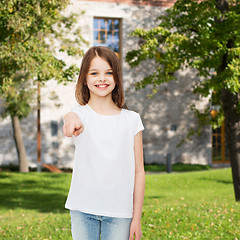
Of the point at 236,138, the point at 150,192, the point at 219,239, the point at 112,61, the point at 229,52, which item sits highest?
the point at 229,52

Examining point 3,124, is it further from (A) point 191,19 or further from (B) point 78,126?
(B) point 78,126

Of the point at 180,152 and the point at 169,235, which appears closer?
the point at 169,235

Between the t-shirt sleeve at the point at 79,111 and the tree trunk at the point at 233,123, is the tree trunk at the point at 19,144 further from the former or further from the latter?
the t-shirt sleeve at the point at 79,111

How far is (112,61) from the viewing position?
8.07 feet

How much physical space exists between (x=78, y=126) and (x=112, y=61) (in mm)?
468

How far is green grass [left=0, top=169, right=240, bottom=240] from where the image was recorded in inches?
253

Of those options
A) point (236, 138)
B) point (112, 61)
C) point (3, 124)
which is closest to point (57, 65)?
point (236, 138)

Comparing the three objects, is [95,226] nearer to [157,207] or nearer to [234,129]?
[157,207]

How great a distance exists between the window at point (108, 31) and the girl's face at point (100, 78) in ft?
63.8

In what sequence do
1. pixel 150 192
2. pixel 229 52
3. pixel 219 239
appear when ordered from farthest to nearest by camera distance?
pixel 150 192 < pixel 229 52 < pixel 219 239

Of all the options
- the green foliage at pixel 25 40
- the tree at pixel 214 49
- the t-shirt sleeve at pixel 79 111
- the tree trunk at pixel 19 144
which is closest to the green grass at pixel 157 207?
the tree trunk at pixel 19 144

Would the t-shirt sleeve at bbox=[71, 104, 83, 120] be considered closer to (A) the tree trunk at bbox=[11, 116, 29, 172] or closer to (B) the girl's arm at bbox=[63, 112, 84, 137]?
(B) the girl's arm at bbox=[63, 112, 84, 137]

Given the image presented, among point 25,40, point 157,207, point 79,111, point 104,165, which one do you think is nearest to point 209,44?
point 157,207

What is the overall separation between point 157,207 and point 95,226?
242 inches
